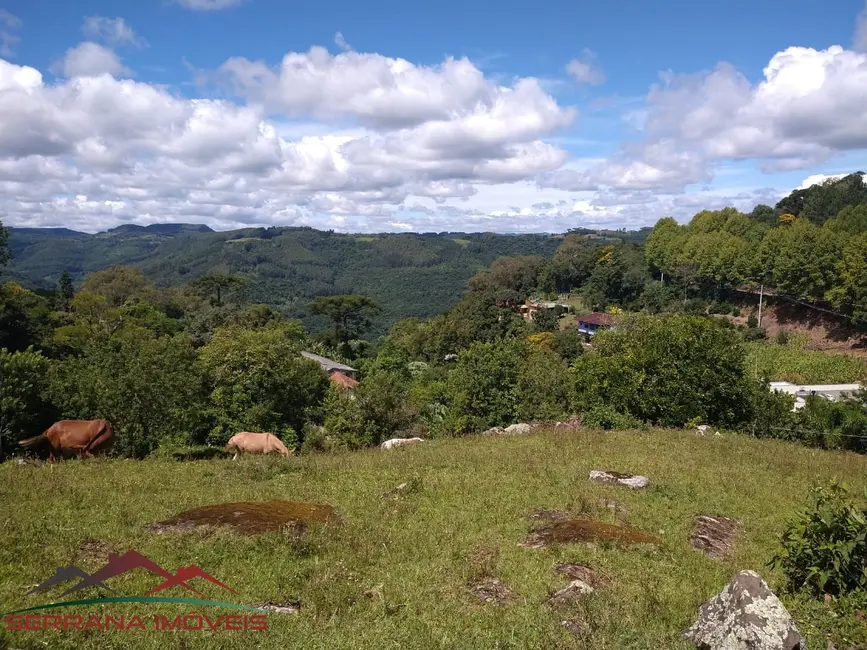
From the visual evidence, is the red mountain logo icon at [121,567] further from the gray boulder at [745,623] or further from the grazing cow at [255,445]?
the grazing cow at [255,445]

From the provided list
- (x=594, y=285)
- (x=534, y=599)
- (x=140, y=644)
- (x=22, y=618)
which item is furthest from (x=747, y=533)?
(x=594, y=285)

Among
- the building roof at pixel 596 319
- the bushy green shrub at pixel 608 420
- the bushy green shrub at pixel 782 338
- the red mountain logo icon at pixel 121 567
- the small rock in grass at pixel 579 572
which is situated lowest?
the bushy green shrub at pixel 782 338

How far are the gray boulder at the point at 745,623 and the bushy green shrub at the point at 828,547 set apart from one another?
1360 millimetres

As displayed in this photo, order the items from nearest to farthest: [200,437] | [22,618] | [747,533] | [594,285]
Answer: [22,618] → [747,533] → [200,437] → [594,285]

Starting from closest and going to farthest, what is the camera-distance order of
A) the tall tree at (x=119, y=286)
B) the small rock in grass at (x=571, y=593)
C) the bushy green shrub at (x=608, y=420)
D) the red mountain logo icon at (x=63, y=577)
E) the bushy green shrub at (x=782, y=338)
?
the red mountain logo icon at (x=63, y=577), the small rock in grass at (x=571, y=593), the bushy green shrub at (x=608, y=420), the bushy green shrub at (x=782, y=338), the tall tree at (x=119, y=286)

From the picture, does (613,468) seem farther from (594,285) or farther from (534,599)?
(594,285)

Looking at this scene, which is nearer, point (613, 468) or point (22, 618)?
point (22, 618)

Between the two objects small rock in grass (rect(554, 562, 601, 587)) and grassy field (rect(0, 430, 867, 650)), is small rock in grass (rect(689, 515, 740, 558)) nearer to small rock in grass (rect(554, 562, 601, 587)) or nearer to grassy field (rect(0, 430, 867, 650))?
grassy field (rect(0, 430, 867, 650))

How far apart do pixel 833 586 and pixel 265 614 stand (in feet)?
22.2

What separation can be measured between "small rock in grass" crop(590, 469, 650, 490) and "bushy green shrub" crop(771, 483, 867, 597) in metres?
4.85

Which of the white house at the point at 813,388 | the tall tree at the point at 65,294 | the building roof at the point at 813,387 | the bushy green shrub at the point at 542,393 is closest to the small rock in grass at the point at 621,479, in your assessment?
the bushy green shrub at the point at 542,393

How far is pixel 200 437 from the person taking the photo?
23297mm

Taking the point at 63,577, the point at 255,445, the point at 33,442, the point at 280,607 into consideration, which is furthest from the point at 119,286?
the point at 280,607

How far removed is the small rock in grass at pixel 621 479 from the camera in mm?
12383
